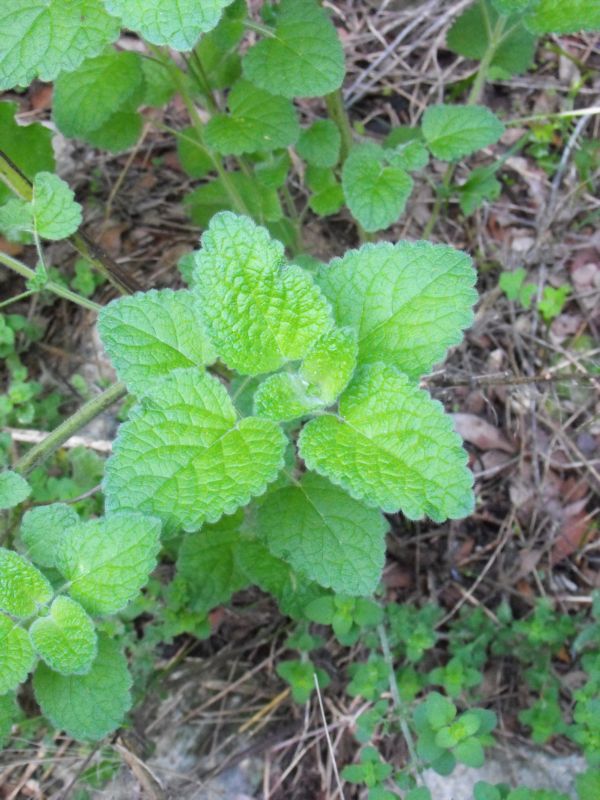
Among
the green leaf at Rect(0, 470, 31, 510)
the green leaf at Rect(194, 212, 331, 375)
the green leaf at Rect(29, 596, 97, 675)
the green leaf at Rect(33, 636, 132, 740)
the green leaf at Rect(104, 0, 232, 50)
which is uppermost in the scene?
the green leaf at Rect(104, 0, 232, 50)

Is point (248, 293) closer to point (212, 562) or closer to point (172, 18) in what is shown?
point (172, 18)

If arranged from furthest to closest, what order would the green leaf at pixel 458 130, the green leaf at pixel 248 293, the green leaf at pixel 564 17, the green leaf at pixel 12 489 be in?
the green leaf at pixel 458 130 < the green leaf at pixel 564 17 < the green leaf at pixel 12 489 < the green leaf at pixel 248 293

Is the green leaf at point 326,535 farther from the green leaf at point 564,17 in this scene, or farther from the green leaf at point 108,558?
the green leaf at point 564,17

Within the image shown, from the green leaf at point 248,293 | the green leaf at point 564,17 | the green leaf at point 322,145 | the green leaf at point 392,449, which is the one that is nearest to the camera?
the green leaf at point 392,449

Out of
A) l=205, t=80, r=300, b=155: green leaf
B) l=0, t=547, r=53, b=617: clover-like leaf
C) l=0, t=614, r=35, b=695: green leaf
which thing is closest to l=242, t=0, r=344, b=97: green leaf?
l=205, t=80, r=300, b=155: green leaf

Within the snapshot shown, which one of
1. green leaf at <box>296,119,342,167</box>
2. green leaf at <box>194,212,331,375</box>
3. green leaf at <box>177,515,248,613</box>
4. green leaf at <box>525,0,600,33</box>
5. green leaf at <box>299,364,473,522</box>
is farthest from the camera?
green leaf at <box>296,119,342,167</box>

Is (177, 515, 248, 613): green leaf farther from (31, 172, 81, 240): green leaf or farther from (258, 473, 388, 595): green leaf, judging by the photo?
(31, 172, 81, 240): green leaf

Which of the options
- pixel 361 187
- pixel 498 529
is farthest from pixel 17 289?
pixel 498 529

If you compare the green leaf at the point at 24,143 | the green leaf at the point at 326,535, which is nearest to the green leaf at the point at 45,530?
the green leaf at the point at 326,535
